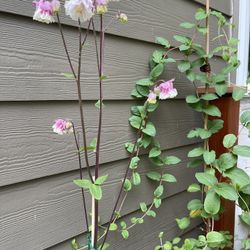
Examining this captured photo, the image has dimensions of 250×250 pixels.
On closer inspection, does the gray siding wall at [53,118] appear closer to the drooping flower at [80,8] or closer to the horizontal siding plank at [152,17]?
the horizontal siding plank at [152,17]

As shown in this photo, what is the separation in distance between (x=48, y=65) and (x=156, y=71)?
0.51m

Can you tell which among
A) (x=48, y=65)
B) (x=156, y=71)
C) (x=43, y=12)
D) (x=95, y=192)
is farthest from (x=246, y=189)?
(x=43, y=12)

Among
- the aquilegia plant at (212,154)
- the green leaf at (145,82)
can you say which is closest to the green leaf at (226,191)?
the aquilegia plant at (212,154)

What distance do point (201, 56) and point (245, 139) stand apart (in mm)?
614

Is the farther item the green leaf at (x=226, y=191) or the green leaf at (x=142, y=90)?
the green leaf at (x=142, y=90)

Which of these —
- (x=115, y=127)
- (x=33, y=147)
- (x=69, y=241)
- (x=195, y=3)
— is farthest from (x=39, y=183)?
(x=195, y=3)

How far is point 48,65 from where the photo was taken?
3.54 feet

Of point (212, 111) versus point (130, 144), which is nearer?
point (130, 144)

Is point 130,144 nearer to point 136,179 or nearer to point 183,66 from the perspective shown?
point 136,179

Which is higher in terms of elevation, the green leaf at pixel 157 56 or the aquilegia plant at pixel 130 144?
the green leaf at pixel 157 56

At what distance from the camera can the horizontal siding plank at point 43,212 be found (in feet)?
3.26

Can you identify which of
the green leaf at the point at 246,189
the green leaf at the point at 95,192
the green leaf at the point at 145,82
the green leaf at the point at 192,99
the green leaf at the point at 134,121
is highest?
the green leaf at the point at 145,82

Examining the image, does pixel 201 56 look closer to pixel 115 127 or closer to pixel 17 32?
pixel 115 127

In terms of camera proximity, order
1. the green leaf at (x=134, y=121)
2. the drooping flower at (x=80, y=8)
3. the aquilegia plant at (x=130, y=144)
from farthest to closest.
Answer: the green leaf at (x=134, y=121) → the aquilegia plant at (x=130, y=144) → the drooping flower at (x=80, y=8)
